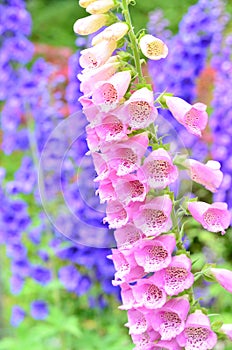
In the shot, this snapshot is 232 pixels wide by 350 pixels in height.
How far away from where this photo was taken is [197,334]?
1.61 metres

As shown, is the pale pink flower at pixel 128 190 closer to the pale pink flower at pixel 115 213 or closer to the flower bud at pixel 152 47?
the pale pink flower at pixel 115 213

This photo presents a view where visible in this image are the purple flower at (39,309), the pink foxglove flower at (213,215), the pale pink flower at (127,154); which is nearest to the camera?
the pale pink flower at (127,154)

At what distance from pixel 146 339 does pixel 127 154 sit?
0.39m

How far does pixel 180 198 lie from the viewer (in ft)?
5.98

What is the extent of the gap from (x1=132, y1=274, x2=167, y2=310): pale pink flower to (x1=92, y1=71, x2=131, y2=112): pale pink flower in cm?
36

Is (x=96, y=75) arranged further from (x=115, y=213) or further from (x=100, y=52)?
(x=115, y=213)

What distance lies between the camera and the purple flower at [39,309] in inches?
177

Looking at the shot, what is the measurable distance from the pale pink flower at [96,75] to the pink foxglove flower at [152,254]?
0.34 metres

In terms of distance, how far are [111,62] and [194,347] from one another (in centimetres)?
62

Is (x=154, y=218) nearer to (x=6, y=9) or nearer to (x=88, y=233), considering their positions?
(x=88, y=233)

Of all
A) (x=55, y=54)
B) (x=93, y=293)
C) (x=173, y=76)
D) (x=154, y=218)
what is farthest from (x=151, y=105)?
(x=55, y=54)

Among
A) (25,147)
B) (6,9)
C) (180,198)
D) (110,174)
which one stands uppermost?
(110,174)

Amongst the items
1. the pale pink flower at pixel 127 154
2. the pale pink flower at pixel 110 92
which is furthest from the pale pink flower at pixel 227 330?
the pale pink flower at pixel 110 92

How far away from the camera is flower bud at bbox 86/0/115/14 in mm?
1684
